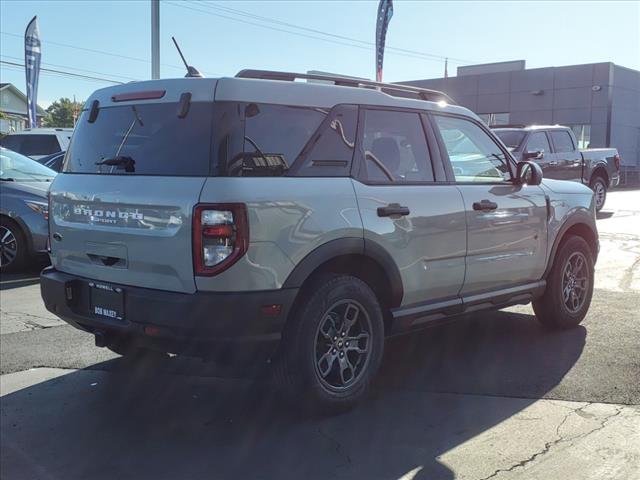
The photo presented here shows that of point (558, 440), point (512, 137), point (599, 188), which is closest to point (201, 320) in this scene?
point (558, 440)

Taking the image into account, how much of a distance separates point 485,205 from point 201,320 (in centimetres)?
243

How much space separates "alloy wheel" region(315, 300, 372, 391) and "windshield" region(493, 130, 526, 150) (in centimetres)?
919

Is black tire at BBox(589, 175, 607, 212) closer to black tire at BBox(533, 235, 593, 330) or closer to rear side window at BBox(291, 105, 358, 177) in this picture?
black tire at BBox(533, 235, 593, 330)

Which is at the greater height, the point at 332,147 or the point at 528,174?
the point at 332,147

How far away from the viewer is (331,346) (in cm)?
399

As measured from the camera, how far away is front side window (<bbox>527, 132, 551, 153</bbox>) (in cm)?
1277

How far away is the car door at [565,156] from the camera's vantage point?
44.7ft

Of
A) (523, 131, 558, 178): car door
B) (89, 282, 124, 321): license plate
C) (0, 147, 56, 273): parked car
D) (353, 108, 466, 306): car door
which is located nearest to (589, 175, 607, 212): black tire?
Answer: (523, 131, 558, 178): car door

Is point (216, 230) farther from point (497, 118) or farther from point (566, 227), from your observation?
point (497, 118)

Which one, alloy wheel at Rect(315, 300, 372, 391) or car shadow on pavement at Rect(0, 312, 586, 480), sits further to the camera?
alloy wheel at Rect(315, 300, 372, 391)

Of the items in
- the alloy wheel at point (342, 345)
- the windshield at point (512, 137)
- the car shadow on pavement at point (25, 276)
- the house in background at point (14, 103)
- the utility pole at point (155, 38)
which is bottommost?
the car shadow on pavement at point (25, 276)

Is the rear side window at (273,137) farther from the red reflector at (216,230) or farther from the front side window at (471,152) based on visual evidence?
the front side window at (471,152)

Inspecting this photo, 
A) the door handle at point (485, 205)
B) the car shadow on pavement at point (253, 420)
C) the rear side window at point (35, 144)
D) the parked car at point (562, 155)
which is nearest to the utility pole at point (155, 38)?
the rear side window at point (35, 144)

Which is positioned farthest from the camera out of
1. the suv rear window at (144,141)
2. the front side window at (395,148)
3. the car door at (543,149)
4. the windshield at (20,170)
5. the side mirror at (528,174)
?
the car door at (543,149)
